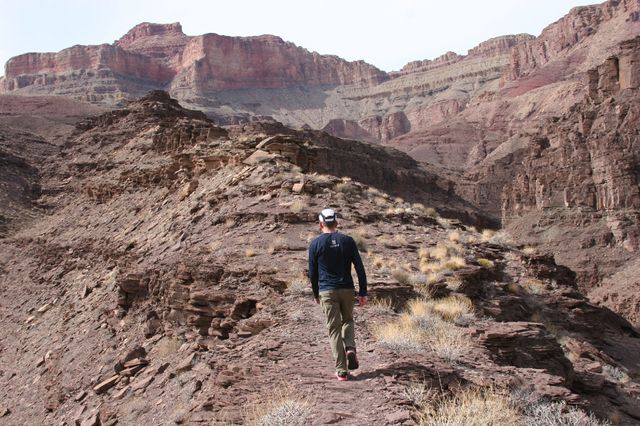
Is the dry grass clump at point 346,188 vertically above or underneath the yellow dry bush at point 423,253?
above

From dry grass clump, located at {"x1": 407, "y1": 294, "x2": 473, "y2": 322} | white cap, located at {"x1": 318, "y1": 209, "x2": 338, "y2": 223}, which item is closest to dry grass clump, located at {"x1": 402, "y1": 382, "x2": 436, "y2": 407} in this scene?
white cap, located at {"x1": 318, "y1": 209, "x2": 338, "y2": 223}

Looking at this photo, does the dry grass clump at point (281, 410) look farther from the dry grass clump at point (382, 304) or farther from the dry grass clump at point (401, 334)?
the dry grass clump at point (382, 304)

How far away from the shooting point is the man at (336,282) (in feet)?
21.3

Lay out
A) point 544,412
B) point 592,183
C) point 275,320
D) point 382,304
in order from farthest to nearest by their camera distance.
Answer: point 592,183 < point 382,304 < point 275,320 < point 544,412

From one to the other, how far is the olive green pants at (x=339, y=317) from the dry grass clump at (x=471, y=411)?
3.86ft

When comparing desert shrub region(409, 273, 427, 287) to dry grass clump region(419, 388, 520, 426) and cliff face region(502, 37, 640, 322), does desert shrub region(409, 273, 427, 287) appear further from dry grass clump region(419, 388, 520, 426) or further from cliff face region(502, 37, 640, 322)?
cliff face region(502, 37, 640, 322)

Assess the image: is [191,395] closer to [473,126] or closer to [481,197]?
[481,197]

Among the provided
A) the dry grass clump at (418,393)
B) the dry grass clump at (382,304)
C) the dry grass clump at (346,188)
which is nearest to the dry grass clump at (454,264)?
the dry grass clump at (382,304)

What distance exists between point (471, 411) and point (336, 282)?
2.01 metres

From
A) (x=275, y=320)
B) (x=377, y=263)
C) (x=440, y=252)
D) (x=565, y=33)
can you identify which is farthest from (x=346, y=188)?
(x=565, y=33)

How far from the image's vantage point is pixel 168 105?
50344mm

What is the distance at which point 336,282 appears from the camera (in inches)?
262

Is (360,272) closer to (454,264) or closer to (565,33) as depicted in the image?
(454,264)

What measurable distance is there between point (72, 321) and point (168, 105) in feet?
122
